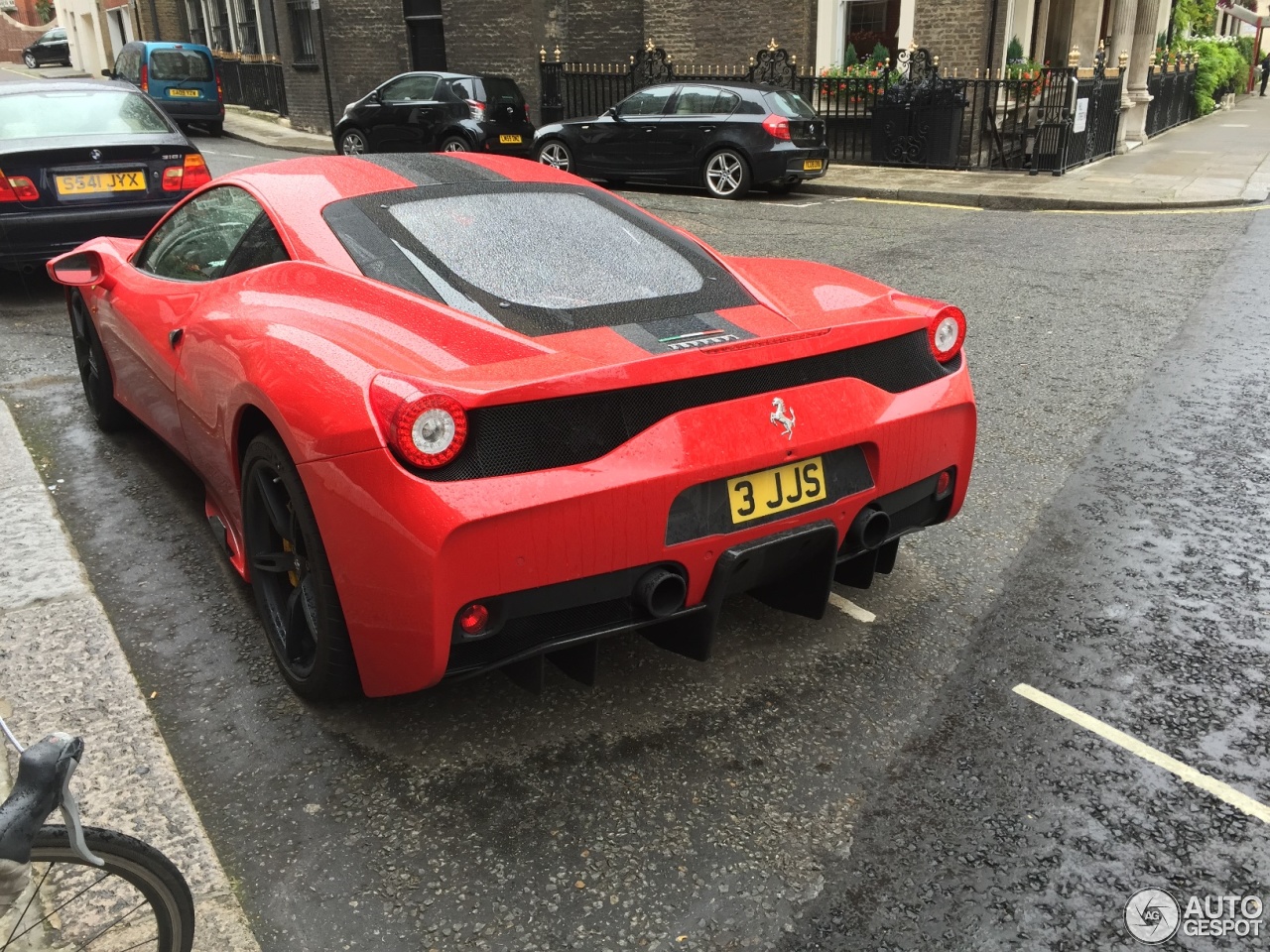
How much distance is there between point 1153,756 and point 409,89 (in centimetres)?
1824

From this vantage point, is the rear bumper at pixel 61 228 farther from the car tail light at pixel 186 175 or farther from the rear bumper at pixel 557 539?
the rear bumper at pixel 557 539

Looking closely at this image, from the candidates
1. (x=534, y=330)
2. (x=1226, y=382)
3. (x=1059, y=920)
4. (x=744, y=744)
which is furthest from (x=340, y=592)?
(x=1226, y=382)

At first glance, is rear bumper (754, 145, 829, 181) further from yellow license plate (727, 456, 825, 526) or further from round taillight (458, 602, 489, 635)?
round taillight (458, 602, 489, 635)

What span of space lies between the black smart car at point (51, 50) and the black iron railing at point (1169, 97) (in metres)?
48.5

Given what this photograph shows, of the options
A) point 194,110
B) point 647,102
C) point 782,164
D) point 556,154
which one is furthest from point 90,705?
point 194,110

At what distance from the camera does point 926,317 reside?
3.32m

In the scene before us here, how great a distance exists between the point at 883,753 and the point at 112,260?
3760mm

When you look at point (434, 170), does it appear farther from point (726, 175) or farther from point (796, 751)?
point (726, 175)

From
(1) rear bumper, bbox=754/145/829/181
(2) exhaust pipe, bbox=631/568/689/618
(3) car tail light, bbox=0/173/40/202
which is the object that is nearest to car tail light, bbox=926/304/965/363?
(2) exhaust pipe, bbox=631/568/689/618

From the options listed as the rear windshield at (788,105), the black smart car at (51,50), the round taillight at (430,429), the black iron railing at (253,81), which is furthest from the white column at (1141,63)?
the black smart car at (51,50)

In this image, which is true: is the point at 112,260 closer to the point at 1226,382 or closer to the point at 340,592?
the point at 340,592

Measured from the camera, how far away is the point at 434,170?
387 centimetres

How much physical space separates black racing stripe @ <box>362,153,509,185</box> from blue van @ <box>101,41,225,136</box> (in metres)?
23.2

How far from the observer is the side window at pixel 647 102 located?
15.3 meters
